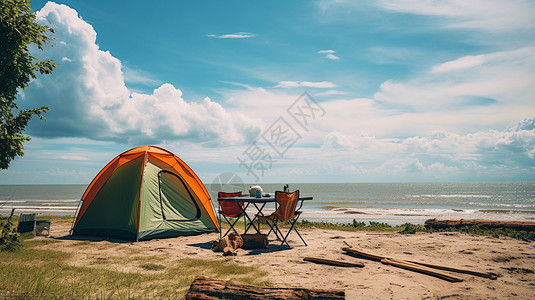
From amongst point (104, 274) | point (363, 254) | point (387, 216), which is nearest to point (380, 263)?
point (363, 254)

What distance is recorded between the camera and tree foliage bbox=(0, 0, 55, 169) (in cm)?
659

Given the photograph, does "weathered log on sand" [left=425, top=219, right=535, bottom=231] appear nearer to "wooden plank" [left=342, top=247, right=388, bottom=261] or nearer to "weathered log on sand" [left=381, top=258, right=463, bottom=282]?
"wooden plank" [left=342, top=247, right=388, bottom=261]

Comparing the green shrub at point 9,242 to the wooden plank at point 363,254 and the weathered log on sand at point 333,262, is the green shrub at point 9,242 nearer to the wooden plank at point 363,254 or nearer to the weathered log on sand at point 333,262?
the weathered log on sand at point 333,262

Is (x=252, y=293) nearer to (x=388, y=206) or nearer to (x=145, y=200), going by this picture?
(x=145, y=200)

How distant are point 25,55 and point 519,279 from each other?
10304 mm

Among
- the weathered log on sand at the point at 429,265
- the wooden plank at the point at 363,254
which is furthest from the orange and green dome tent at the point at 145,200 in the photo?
the weathered log on sand at the point at 429,265

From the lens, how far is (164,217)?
8.14m

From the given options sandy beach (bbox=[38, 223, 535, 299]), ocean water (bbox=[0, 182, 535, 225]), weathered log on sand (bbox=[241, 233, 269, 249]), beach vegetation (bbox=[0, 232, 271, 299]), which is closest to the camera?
beach vegetation (bbox=[0, 232, 271, 299])

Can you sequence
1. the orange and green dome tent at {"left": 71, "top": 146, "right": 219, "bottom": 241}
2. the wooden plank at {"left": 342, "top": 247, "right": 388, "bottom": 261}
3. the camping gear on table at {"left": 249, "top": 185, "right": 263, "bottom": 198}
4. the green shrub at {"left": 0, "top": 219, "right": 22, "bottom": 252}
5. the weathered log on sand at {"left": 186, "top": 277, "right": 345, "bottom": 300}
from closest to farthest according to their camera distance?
the weathered log on sand at {"left": 186, "top": 277, "right": 345, "bottom": 300} < the wooden plank at {"left": 342, "top": 247, "right": 388, "bottom": 261} < the green shrub at {"left": 0, "top": 219, "right": 22, "bottom": 252} < the camping gear on table at {"left": 249, "top": 185, "right": 263, "bottom": 198} < the orange and green dome tent at {"left": 71, "top": 146, "right": 219, "bottom": 241}

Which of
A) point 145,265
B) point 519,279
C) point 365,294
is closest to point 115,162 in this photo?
point 145,265

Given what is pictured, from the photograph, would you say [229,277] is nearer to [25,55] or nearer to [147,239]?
[147,239]

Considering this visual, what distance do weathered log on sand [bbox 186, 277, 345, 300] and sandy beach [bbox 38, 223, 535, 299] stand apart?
30.0 inches

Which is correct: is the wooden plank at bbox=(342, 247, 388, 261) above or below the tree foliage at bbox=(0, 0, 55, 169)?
below

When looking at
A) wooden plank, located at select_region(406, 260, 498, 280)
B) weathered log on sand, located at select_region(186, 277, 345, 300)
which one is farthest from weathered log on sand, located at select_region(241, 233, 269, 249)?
weathered log on sand, located at select_region(186, 277, 345, 300)
